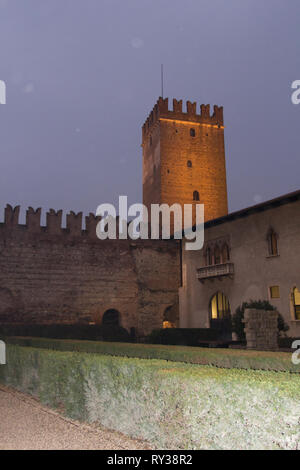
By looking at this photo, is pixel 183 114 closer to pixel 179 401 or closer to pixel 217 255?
pixel 217 255

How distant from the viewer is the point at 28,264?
2361 cm

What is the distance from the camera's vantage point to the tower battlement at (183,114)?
39094 millimetres

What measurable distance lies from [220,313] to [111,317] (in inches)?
260

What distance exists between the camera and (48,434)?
18.3 ft

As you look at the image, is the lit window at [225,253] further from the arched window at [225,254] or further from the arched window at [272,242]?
the arched window at [272,242]

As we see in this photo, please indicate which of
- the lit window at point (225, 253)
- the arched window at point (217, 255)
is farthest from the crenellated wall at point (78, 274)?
the lit window at point (225, 253)

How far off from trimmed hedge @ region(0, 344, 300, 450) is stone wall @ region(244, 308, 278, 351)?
7.76 m

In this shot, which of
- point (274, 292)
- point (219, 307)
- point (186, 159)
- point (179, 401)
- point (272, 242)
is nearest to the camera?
point (179, 401)

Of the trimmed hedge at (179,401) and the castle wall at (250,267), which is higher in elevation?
the castle wall at (250,267)

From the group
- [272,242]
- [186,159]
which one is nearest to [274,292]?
[272,242]

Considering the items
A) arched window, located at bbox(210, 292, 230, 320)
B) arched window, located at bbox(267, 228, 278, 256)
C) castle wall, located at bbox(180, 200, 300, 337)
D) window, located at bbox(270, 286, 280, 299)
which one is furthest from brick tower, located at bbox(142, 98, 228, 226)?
window, located at bbox(270, 286, 280, 299)

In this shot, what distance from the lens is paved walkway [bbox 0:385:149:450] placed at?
16.6ft

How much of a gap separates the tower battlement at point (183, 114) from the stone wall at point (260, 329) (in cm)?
2853
